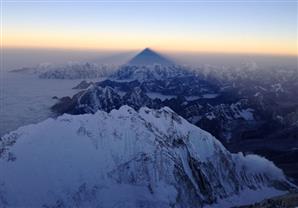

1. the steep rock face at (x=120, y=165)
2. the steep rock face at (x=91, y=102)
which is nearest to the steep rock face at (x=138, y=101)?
the steep rock face at (x=91, y=102)

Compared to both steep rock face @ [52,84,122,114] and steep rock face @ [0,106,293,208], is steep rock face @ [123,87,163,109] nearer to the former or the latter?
steep rock face @ [52,84,122,114]

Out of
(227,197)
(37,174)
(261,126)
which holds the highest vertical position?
(37,174)

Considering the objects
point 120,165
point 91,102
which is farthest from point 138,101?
point 120,165

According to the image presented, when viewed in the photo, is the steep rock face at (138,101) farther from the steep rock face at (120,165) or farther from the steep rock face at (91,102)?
the steep rock face at (120,165)

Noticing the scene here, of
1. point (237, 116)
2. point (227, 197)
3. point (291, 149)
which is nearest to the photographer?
point (227, 197)

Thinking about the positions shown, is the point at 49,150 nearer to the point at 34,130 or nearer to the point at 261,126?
the point at 34,130

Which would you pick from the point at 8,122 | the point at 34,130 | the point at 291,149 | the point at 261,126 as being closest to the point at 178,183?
the point at 34,130

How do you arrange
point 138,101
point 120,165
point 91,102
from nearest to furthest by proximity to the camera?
point 120,165 < point 91,102 < point 138,101

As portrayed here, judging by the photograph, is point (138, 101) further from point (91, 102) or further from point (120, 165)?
point (120, 165)

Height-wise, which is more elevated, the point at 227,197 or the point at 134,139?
the point at 134,139
